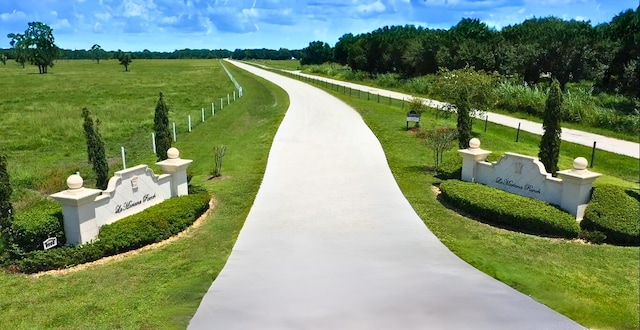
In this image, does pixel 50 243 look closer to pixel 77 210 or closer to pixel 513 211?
pixel 77 210

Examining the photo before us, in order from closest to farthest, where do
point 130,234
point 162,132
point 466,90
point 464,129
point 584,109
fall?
1. point 130,234
2. point 162,132
3. point 464,129
4. point 466,90
5. point 584,109

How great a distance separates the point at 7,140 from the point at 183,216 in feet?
54.0

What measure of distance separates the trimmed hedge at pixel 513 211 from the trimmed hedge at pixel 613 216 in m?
0.37

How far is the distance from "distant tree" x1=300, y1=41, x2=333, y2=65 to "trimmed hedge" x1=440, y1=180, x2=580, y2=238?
106367 millimetres

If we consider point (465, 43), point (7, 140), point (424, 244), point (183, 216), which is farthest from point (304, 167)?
point (465, 43)

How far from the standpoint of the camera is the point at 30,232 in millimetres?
8141

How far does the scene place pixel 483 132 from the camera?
23.2 meters

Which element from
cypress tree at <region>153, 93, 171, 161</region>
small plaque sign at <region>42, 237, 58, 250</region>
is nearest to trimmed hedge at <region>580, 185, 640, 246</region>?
small plaque sign at <region>42, 237, 58, 250</region>

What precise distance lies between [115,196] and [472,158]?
8.65 metres

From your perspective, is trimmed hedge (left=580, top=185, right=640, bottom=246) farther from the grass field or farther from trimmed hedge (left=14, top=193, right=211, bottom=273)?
trimmed hedge (left=14, top=193, right=211, bottom=273)

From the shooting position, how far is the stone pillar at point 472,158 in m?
12.6

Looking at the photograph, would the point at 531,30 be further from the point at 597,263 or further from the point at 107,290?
the point at 107,290

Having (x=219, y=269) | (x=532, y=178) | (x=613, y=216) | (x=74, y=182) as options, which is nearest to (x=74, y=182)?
(x=74, y=182)

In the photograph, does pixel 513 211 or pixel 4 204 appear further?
pixel 513 211
